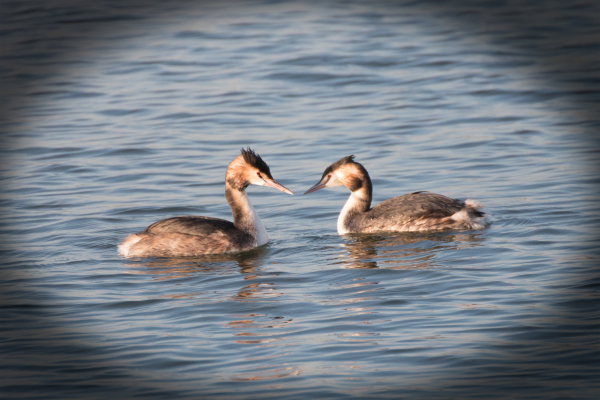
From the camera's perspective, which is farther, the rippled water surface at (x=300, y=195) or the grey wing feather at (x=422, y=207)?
the grey wing feather at (x=422, y=207)

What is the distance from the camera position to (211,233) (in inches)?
329

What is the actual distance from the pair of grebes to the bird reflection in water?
158 millimetres

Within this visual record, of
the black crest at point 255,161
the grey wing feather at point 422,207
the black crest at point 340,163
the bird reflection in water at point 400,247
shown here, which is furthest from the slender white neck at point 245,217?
the grey wing feather at point 422,207

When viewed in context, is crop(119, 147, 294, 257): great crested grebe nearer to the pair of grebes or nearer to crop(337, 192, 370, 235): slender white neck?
the pair of grebes

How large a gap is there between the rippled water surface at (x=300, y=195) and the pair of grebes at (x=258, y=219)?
0.60 feet

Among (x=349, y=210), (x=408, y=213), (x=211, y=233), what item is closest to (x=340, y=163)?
(x=349, y=210)

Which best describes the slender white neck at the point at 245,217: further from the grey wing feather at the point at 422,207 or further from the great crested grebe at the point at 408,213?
→ the grey wing feather at the point at 422,207

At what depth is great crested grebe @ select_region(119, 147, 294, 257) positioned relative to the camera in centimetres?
830

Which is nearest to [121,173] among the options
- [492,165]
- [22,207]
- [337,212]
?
[22,207]

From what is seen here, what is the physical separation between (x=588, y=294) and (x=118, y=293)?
398 centimetres

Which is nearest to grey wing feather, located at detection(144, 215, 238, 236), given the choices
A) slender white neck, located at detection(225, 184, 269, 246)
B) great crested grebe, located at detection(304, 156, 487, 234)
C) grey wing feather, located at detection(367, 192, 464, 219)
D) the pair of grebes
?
the pair of grebes

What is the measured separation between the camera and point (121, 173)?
11.8 meters

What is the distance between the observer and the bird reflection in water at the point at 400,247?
788 centimetres

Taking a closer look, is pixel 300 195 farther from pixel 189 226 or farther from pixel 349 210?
pixel 189 226
